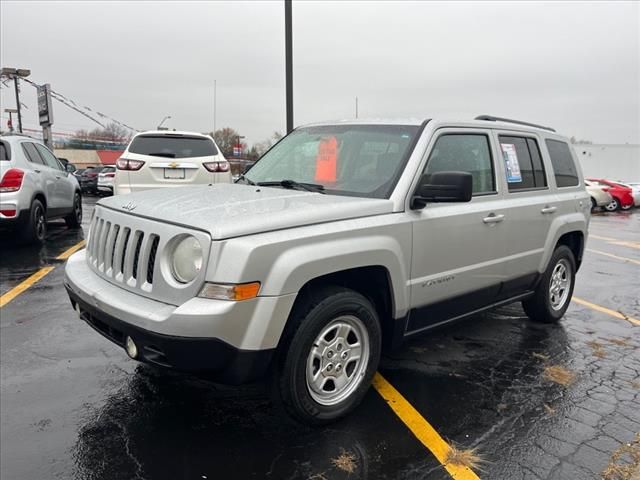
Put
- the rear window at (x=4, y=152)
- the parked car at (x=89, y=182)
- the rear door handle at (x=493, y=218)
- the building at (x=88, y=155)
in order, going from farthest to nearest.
Answer: the building at (x=88, y=155)
the parked car at (x=89, y=182)
the rear window at (x=4, y=152)
the rear door handle at (x=493, y=218)

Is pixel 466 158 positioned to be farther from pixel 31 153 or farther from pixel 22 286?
pixel 31 153

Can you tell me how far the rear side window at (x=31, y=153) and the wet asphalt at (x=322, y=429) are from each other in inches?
→ 168

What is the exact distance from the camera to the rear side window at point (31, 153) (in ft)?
27.6

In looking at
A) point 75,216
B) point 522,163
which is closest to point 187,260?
point 522,163

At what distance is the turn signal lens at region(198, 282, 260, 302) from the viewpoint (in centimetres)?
262

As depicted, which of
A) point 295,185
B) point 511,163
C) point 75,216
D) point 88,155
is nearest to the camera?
point 295,185

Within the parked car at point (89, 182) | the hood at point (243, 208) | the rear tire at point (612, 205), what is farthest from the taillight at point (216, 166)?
the rear tire at point (612, 205)

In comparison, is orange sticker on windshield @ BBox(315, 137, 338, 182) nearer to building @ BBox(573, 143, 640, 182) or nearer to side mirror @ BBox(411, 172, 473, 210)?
side mirror @ BBox(411, 172, 473, 210)

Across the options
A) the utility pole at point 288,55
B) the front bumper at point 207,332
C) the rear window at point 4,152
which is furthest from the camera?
the utility pole at point 288,55

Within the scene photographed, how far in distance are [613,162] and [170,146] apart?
153ft

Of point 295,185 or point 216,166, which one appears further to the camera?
point 216,166

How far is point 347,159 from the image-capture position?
3.90 meters

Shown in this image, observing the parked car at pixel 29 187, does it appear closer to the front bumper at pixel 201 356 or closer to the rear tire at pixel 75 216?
the rear tire at pixel 75 216

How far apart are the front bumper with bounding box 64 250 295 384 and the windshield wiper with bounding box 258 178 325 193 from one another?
1.17 m
